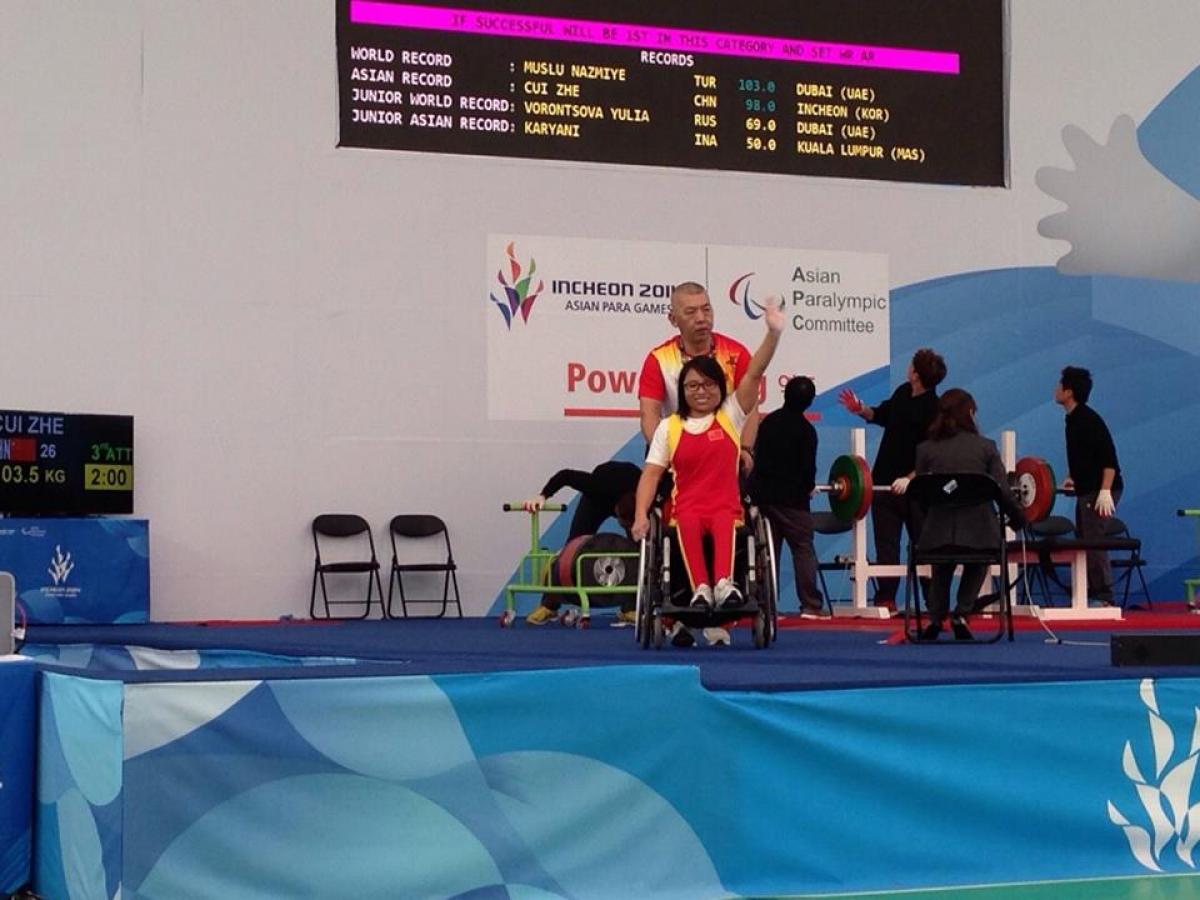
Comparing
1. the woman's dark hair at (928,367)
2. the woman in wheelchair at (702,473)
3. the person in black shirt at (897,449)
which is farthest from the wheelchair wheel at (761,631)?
the woman's dark hair at (928,367)

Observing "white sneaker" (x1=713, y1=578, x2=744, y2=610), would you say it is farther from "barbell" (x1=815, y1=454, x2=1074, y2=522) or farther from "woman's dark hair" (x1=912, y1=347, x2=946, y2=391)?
"woman's dark hair" (x1=912, y1=347, x2=946, y2=391)

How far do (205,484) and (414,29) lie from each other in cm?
292

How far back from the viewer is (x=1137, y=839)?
3848 millimetres

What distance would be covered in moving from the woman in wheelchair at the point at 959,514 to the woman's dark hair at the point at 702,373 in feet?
3.55

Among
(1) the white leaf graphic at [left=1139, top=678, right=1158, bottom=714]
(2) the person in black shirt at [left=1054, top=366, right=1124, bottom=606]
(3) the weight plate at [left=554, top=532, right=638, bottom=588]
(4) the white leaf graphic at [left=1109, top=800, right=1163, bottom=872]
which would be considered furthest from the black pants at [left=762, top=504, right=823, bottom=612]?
(4) the white leaf graphic at [left=1109, top=800, right=1163, bottom=872]

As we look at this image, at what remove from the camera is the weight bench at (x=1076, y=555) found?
27.2 feet

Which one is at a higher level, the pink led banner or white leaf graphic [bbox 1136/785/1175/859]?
the pink led banner

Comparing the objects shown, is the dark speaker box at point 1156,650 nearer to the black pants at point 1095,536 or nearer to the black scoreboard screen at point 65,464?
the black pants at point 1095,536

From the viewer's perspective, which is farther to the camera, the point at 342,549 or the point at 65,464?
the point at 342,549

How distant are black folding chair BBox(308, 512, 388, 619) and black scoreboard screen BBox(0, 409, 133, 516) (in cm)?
110

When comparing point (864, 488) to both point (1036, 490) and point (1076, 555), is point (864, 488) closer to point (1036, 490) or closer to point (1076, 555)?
point (1036, 490)

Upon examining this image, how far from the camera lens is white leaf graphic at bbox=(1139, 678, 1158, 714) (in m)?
3.93

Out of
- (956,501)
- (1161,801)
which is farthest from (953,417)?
(1161,801)

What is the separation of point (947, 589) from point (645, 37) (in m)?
4.66
